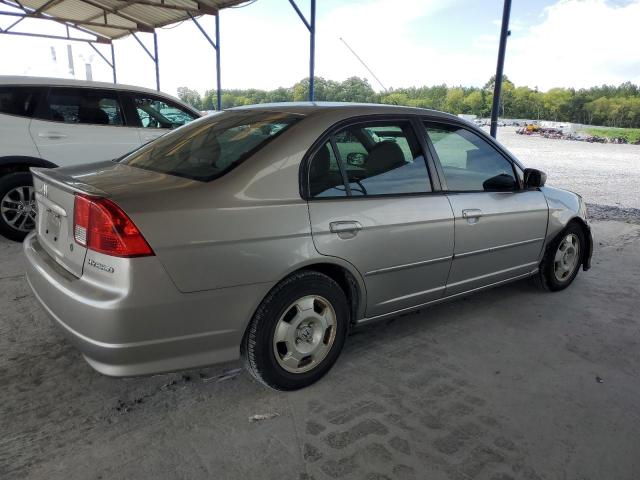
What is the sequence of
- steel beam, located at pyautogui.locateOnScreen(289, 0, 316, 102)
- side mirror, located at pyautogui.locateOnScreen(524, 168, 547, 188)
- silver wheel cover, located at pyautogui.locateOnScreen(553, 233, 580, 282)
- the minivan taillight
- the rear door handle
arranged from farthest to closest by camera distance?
steel beam, located at pyautogui.locateOnScreen(289, 0, 316, 102)
the rear door handle
silver wheel cover, located at pyautogui.locateOnScreen(553, 233, 580, 282)
side mirror, located at pyautogui.locateOnScreen(524, 168, 547, 188)
the minivan taillight

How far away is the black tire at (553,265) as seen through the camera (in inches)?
162

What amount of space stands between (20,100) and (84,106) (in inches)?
24.8

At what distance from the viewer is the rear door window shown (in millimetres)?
4994

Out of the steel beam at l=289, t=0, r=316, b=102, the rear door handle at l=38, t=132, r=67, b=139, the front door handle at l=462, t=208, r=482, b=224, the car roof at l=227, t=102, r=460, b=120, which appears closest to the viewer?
the car roof at l=227, t=102, r=460, b=120

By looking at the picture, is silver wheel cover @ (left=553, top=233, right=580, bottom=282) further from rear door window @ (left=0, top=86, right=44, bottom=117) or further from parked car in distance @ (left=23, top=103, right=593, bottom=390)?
rear door window @ (left=0, top=86, right=44, bottom=117)

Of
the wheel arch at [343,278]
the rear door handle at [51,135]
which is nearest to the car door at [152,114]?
the rear door handle at [51,135]

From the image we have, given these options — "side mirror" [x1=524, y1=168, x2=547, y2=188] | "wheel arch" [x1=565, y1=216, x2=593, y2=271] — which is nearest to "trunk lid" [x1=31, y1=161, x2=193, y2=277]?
"side mirror" [x1=524, y1=168, x2=547, y2=188]

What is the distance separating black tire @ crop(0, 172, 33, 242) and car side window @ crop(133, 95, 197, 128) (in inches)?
56.8

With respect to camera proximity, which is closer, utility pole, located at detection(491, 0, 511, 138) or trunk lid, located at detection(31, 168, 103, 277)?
trunk lid, located at detection(31, 168, 103, 277)

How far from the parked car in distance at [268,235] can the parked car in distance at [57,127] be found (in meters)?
2.76

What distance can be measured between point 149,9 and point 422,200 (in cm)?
1527

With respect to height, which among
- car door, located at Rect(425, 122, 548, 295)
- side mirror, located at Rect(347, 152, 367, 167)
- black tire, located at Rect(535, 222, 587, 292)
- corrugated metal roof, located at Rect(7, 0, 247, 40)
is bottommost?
black tire, located at Rect(535, 222, 587, 292)

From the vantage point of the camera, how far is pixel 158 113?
19.8 ft

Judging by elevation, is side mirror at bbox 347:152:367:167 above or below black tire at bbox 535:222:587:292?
above
